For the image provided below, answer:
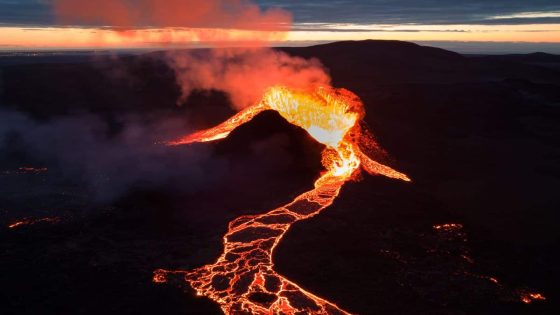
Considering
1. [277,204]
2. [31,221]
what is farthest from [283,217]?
[31,221]

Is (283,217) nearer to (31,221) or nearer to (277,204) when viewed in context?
(277,204)

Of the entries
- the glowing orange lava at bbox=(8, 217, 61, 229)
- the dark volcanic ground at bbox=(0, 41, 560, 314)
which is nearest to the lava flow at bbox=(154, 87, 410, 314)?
the dark volcanic ground at bbox=(0, 41, 560, 314)

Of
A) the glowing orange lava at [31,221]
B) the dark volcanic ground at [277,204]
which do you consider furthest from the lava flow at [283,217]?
the glowing orange lava at [31,221]

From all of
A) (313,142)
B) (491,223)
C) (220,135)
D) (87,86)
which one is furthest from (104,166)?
(87,86)

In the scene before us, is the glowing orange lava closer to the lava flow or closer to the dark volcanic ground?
the dark volcanic ground

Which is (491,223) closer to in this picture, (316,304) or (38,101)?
(316,304)

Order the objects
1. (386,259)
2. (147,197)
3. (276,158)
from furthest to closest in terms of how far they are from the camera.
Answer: (276,158)
(147,197)
(386,259)
